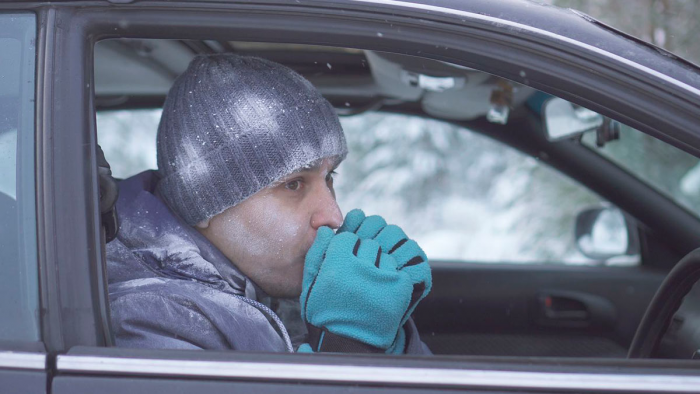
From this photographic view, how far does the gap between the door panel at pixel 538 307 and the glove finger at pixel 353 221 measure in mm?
1063

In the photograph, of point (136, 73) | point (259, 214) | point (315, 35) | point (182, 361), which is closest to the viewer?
point (182, 361)

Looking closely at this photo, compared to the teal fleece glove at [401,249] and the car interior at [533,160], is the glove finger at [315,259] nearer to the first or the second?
the teal fleece glove at [401,249]

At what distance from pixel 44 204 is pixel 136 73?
57.1 inches

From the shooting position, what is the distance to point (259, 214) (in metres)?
1.70


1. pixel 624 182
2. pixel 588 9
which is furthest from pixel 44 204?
pixel 588 9

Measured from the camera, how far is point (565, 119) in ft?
8.10

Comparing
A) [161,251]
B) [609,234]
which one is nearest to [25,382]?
[161,251]

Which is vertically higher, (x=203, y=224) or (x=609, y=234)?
(x=203, y=224)

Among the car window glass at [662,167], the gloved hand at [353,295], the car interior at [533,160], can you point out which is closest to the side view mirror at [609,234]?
the car interior at [533,160]

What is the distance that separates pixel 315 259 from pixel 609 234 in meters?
1.71

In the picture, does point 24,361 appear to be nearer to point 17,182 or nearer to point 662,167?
point 17,182

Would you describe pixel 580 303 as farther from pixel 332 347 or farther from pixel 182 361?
pixel 182 361

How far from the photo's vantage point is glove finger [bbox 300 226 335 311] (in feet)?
4.95

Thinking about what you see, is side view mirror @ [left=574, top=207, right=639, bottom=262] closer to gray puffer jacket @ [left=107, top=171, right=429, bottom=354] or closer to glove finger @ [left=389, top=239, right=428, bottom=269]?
gray puffer jacket @ [left=107, top=171, right=429, bottom=354]
